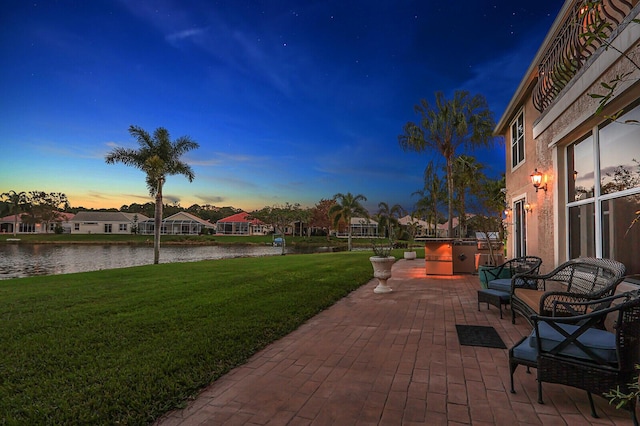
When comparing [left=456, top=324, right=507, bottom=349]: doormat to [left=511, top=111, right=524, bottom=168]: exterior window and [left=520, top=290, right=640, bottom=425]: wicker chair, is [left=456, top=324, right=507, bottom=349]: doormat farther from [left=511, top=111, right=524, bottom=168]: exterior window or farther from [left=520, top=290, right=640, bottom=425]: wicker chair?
[left=511, top=111, right=524, bottom=168]: exterior window

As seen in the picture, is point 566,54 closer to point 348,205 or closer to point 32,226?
point 348,205

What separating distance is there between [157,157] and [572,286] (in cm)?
2050

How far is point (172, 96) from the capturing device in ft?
54.4

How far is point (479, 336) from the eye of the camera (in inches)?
167

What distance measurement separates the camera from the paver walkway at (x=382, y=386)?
2354mm

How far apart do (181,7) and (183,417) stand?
1158 centimetres

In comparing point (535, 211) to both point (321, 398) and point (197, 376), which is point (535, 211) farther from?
point (197, 376)

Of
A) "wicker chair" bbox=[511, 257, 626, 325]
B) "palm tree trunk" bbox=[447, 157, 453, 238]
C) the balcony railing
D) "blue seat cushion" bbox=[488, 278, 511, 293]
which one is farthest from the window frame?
"palm tree trunk" bbox=[447, 157, 453, 238]

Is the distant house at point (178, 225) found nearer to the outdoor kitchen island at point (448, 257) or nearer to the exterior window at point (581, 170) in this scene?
the outdoor kitchen island at point (448, 257)

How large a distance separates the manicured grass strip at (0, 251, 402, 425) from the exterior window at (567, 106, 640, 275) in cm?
394

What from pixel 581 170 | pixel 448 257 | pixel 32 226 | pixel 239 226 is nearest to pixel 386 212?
pixel 448 257

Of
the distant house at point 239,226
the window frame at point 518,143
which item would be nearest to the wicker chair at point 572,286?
the window frame at point 518,143

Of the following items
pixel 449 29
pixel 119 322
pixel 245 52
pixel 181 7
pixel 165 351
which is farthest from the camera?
pixel 245 52

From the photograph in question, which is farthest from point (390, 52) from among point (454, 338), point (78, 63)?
point (454, 338)
